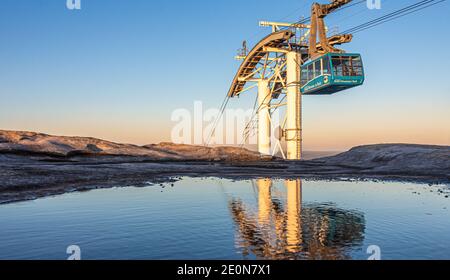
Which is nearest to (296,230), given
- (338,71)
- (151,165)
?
(338,71)

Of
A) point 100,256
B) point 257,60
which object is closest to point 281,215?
point 100,256

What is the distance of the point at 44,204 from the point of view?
51.6 feet

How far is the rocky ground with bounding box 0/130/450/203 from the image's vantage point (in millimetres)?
23922

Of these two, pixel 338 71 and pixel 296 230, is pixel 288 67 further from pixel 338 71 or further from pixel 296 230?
pixel 296 230

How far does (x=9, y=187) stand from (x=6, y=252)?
12771 millimetres

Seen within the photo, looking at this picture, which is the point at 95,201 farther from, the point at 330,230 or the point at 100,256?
the point at 330,230

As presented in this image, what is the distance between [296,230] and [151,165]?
32.1 meters

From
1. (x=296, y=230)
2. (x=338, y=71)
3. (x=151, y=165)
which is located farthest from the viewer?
(x=151, y=165)

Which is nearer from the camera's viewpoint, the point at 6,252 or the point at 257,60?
the point at 6,252

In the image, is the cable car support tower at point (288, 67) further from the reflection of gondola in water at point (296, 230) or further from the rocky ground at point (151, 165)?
the reflection of gondola in water at point (296, 230)

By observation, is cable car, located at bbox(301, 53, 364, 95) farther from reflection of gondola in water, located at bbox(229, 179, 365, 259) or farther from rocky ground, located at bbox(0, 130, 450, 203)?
reflection of gondola in water, located at bbox(229, 179, 365, 259)

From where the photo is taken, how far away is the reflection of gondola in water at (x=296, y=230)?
8891 mm

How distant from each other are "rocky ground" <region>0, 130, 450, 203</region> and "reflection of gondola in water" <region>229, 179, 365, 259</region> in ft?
37.5

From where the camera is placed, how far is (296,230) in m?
11.2
